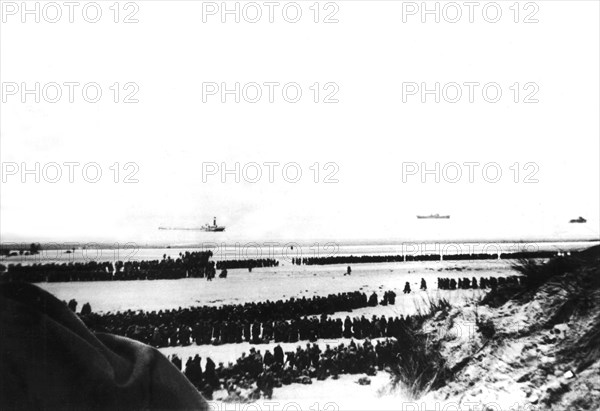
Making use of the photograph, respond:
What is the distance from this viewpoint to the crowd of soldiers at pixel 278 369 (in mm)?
6793

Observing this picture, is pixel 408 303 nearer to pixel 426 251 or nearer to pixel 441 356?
pixel 441 356

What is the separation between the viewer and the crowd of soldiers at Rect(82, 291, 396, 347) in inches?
384

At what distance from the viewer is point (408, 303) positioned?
1373cm

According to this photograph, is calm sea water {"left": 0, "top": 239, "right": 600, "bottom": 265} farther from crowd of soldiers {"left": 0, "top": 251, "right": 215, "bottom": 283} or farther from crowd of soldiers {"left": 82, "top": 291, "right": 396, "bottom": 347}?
crowd of soldiers {"left": 82, "top": 291, "right": 396, "bottom": 347}

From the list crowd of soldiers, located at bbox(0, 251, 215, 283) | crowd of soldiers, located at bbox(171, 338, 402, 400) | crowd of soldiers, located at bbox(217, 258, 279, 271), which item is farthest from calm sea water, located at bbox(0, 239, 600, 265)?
crowd of soldiers, located at bbox(171, 338, 402, 400)

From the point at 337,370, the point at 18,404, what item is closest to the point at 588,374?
the point at 337,370

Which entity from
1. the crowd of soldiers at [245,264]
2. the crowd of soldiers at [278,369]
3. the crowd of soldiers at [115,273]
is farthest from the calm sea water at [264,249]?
the crowd of soldiers at [278,369]

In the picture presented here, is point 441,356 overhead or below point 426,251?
overhead

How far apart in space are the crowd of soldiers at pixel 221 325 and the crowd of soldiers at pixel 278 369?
1.88 metres

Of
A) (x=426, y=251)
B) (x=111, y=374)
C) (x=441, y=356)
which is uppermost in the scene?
(x=111, y=374)

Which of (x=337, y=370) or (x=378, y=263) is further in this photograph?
(x=378, y=263)

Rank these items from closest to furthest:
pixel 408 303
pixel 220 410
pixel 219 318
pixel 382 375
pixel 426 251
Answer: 1. pixel 220 410
2. pixel 382 375
3. pixel 219 318
4. pixel 408 303
5. pixel 426 251

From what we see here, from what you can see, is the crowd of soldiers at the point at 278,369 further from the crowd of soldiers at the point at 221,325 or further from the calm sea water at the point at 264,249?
the calm sea water at the point at 264,249

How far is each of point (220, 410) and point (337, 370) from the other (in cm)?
228
